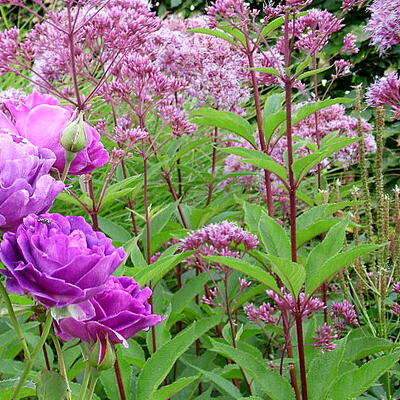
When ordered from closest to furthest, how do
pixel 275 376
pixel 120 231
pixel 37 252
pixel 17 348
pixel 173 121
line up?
1. pixel 37 252
2. pixel 275 376
3. pixel 17 348
4. pixel 173 121
5. pixel 120 231

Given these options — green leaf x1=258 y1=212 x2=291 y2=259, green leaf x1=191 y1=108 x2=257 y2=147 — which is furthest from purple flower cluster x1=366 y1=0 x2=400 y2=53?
green leaf x1=258 y1=212 x2=291 y2=259

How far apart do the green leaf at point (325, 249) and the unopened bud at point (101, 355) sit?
0.63 meters

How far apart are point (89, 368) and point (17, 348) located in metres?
0.92

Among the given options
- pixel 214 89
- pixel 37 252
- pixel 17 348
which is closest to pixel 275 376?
pixel 17 348

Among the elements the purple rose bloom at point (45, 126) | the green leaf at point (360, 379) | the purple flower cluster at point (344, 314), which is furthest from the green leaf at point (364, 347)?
the purple rose bloom at point (45, 126)

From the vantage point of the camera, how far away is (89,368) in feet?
1.68

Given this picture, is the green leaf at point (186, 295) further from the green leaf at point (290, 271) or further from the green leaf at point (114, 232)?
the green leaf at point (290, 271)

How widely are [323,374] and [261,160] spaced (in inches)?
14.8

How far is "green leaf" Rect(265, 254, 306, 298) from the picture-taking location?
3.06 feet

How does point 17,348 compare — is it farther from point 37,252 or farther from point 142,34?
point 37,252

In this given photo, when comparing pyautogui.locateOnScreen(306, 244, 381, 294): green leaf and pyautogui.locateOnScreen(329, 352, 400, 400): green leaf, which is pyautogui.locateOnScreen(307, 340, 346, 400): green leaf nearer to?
pyautogui.locateOnScreen(329, 352, 400, 400): green leaf

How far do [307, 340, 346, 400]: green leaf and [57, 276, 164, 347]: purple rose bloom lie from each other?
60cm

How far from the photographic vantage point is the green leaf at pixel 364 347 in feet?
3.99

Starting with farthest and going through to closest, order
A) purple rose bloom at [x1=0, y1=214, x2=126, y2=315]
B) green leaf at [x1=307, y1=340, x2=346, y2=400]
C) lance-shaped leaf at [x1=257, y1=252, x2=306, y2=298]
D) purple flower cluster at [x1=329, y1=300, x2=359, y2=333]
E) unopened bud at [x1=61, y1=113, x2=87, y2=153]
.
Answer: purple flower cluster at [x1=329, y1=300, x2=359, y2=333] → green leaf at [x1=307, y1=340, x2=346, y2=400] → lance-shaped leaf at [x1=257, y1=252, x2=306, y2=298] → unopened bud at [x1=61, y1=113, x2=87, y2=153] → purple rose bloom at [x1=0, y1=214, x2=126, y2=315]
